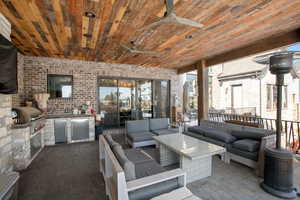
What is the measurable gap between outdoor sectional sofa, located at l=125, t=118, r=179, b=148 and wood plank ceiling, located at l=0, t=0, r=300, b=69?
233 cm

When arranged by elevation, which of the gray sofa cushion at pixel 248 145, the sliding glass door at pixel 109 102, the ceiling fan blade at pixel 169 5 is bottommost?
the gray sofa cushion at pixel 248 145

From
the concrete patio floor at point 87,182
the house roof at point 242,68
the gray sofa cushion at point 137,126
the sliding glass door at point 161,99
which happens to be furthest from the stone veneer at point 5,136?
the house roof at point 242,68

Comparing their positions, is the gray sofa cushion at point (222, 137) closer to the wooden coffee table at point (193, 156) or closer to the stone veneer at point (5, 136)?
the wooden coffee table at point (193, 156)

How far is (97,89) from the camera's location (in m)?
5.61

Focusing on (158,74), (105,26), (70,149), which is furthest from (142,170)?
(158,74)

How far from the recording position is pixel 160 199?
4.54 ft

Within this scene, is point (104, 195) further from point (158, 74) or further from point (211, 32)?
point (158, 74)

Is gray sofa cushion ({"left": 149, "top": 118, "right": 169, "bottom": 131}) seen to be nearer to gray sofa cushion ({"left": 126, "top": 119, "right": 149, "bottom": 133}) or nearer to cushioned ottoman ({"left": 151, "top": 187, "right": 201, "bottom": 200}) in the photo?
gray sofa cushion ({"left": 126, "top": 119, "right": 149, "bottom": 133})

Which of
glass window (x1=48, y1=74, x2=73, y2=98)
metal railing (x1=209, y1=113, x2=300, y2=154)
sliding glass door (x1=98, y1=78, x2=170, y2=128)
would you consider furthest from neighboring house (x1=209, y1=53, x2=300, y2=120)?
glass window (x1=48, y1=74, x2=73, y2=98)

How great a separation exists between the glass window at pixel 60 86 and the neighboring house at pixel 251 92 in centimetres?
843

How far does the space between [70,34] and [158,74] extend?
13.9ft

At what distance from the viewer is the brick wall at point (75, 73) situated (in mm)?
4719

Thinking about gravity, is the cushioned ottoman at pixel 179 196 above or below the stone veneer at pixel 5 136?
below

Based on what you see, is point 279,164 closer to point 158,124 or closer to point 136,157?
point 136,157
